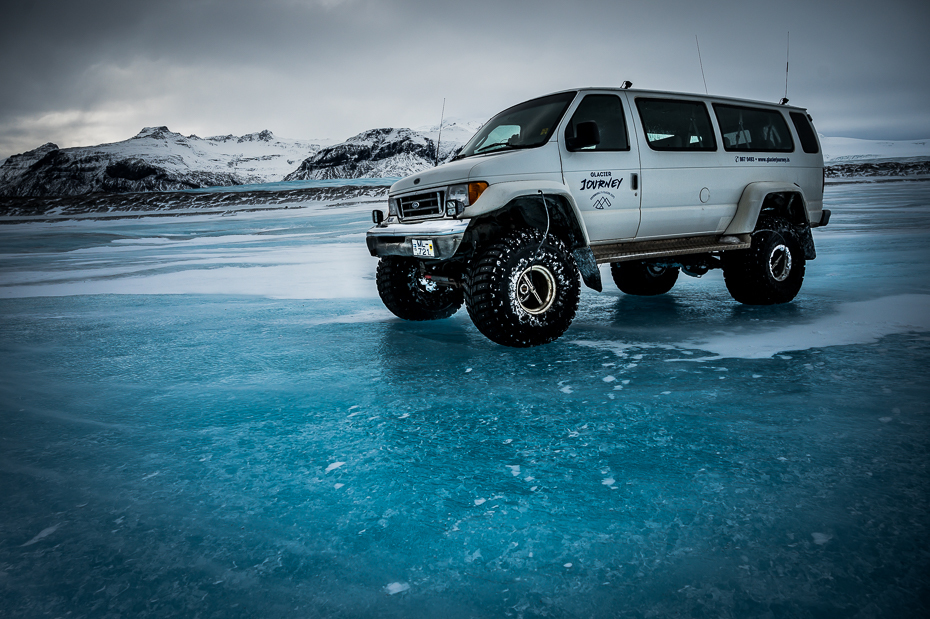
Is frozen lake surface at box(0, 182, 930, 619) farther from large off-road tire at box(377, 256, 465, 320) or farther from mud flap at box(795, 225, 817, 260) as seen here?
mud flap at box(795, 225, 817, 260)

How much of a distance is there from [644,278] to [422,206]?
358 cm

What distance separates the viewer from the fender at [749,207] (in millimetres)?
6530

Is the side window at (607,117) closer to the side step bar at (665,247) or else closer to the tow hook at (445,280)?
the side step bar at (665,247)

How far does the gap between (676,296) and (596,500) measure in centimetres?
576

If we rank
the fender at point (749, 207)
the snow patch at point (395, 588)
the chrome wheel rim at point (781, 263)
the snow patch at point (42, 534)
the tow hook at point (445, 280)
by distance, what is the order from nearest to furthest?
1. the snow patch at point (395, 588)
2. the snow patch at point (42, 534)
3. the tow hook at point (445, 280)
4. the fender at point (749, 207)
5. the chrome wheel rim at point (781, 263)

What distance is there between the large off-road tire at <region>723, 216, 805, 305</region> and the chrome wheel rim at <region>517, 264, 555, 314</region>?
2.61 meters

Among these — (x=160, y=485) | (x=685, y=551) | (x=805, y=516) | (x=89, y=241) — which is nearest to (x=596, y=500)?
(x=685, y=551)

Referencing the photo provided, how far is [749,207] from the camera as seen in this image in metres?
6.54

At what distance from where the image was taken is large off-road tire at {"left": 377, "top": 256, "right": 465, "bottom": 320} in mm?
6402

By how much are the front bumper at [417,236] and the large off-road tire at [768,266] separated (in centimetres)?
338

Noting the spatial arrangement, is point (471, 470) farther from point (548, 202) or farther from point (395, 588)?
point (548, 202)

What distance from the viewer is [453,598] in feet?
6.31

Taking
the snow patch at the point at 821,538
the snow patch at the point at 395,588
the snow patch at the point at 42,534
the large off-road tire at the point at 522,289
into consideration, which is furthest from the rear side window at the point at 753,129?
the snow patch at the point at 42,534

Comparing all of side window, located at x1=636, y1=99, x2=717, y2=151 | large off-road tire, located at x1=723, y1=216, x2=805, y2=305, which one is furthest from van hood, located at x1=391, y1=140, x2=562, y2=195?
large off-road tire, located at x1=723, y1=216, x2=805, y2=305
